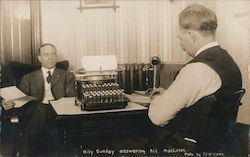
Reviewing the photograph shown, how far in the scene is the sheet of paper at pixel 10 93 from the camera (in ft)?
5.42

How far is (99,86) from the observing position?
1.55 m

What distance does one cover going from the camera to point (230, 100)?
1.40m

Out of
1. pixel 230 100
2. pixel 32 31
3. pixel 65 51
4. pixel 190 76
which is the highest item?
pixel 32 31

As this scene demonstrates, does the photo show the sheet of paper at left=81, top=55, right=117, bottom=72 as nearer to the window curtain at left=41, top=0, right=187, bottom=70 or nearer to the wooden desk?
the window curtain at left=41, top=0, right=187, bottom=70

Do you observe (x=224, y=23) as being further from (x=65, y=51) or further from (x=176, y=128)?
(x=65, y=51)

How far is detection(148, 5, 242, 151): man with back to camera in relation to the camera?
1389 mm

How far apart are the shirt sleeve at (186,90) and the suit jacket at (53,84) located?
0.46m

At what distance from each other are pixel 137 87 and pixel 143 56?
0.53 feet

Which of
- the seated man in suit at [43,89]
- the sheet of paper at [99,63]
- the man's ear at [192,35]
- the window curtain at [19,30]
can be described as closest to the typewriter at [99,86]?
the sheet of paper at [99,63]

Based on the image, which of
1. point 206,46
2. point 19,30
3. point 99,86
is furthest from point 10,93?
point 206,46

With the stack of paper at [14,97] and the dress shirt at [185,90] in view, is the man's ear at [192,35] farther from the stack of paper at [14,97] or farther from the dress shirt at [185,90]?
the stack of paper at [14,97]

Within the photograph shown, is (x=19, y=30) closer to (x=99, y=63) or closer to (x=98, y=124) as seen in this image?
(x=99, y=63)

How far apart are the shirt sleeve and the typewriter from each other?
181 mm

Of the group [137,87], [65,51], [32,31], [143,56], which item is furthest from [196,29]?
[32,31]
